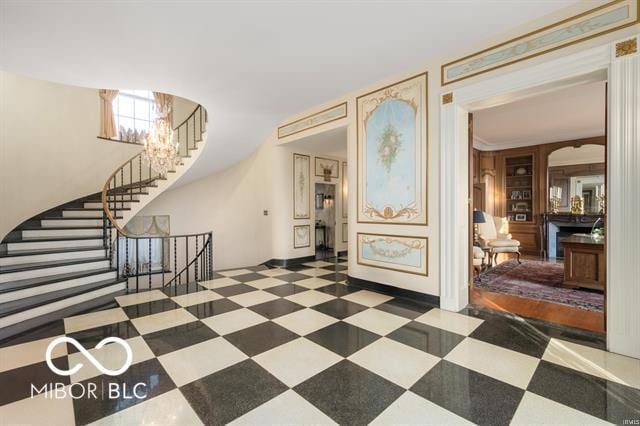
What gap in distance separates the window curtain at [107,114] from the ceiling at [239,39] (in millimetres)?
3337

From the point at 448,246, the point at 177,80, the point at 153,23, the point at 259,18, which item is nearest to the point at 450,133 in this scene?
the point at 448,246

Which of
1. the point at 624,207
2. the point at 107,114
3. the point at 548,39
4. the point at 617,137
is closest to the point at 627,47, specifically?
the point at 548,39

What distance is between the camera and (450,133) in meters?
3.05

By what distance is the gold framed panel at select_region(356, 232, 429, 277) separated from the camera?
10.9 ft

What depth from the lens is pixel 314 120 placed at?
15.7ft

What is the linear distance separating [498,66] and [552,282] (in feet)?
11.7

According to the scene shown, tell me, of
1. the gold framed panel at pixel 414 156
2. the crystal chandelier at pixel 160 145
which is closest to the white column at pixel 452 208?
the gold framed panel at pixel 414 156

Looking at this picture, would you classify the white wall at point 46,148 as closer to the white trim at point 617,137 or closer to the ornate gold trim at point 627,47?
the white trim at point 617,137

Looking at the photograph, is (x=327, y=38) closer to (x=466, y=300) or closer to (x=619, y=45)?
(x=619, y=45)

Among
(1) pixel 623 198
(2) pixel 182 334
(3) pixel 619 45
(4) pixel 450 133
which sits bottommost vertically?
(2) pixel 182 334

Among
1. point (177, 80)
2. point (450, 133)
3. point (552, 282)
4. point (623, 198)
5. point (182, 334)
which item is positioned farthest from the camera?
point (552, 282)

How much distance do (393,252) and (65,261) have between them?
4.50 metres

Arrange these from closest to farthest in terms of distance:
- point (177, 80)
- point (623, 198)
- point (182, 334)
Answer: point (623, 198) → point (182, 334) → point (177, 80)

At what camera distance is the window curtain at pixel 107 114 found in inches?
241
